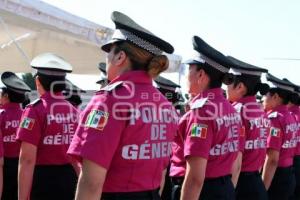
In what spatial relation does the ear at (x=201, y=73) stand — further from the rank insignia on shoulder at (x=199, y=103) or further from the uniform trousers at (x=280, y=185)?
the uniform trousers at (x=280, y=185)

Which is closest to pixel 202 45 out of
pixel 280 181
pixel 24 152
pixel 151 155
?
pixel 151 155

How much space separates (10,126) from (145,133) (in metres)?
2.71

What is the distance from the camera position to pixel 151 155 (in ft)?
7.22

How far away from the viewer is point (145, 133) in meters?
2.14

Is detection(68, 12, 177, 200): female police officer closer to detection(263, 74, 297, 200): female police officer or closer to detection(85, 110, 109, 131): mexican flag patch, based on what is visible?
detection(85, 110, 109, 131): mexican flag patch

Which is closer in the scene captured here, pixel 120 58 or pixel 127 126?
pixel 127 126

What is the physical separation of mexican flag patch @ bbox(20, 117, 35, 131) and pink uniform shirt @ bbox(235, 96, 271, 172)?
1676 millimetres

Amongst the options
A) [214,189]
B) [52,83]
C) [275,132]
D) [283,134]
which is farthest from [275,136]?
[52,83]

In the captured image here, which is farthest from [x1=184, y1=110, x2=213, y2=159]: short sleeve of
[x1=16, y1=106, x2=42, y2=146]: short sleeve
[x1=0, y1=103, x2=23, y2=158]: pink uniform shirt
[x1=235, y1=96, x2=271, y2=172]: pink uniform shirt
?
[x1=0, y1=103, x2=23, y2=158]: pink uniform shirt

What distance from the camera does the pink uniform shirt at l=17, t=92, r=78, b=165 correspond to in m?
3.34

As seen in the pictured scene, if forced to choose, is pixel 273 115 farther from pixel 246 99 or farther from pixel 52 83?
pixel 52 83

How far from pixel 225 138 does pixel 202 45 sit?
68cm

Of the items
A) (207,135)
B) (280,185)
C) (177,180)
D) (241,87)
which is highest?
(241,87)

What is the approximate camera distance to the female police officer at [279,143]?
4.80 meters
